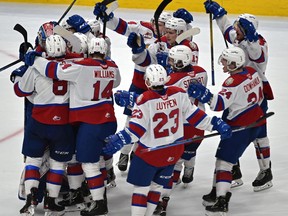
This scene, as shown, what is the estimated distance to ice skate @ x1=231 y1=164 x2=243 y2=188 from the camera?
6316 mm

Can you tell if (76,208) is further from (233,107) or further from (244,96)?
(244,96)

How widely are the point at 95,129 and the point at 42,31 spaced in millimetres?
801

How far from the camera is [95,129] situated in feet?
17.8

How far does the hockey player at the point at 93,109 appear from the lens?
17.4 ft

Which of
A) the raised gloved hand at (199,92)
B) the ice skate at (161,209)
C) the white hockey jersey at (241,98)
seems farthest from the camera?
the ice skate at (161,209)

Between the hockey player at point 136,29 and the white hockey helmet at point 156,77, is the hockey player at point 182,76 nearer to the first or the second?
the white hockey helmet at point 156,77

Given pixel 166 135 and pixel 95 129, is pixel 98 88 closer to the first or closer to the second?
pixel 95 129

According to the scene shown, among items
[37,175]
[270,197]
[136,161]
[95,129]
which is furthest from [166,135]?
[270,197]

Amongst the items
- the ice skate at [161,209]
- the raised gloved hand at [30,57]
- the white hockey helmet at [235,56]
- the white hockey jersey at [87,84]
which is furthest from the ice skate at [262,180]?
the raised gloved hand at [30,57]

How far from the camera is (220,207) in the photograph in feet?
18.5

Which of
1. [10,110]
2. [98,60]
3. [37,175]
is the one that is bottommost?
[10,110]

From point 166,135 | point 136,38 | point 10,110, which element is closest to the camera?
point 166,135

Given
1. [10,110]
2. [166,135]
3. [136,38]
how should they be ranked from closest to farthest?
1. [166,135]
2. [136,38]
3. [10,110]

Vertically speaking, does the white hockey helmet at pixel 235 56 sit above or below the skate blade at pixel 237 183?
above
